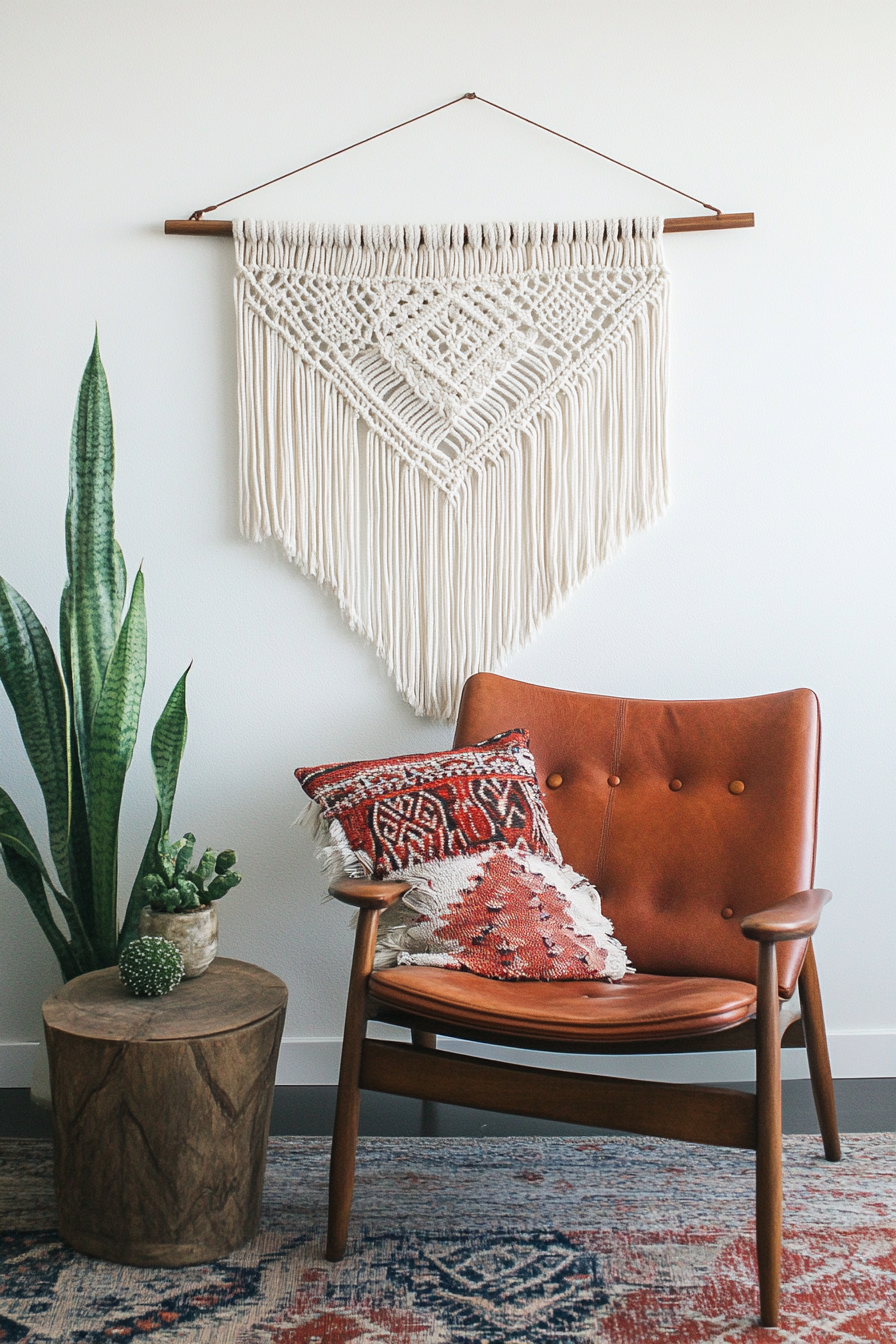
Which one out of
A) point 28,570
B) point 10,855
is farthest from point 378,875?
point 28,570

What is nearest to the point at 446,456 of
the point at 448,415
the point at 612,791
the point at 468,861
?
the point at 448,415

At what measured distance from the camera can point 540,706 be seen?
1.93m

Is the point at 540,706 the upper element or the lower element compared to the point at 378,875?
upper

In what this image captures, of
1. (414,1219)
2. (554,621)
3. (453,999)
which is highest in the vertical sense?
(554,621)

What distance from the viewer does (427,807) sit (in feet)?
5.57

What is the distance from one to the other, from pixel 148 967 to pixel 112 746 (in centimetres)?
40

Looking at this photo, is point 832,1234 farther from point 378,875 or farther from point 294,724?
point 294,724

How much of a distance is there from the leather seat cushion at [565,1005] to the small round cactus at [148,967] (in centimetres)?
33

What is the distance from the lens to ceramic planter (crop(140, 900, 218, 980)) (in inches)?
62.8

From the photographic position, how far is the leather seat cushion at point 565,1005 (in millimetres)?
1299

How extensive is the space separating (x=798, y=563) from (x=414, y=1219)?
1.50 m

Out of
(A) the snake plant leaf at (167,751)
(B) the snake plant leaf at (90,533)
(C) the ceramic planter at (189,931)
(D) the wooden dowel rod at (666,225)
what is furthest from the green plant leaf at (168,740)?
(D) the wooden dowel rod at (666,225)

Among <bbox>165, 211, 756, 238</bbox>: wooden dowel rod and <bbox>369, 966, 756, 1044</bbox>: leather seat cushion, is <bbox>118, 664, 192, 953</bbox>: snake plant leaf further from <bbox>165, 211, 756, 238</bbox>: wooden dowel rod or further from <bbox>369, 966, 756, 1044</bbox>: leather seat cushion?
<bbox>165, 211, 756, 238</bbox>: wooden dowel rod

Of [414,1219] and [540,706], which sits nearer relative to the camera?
[414,1219]
